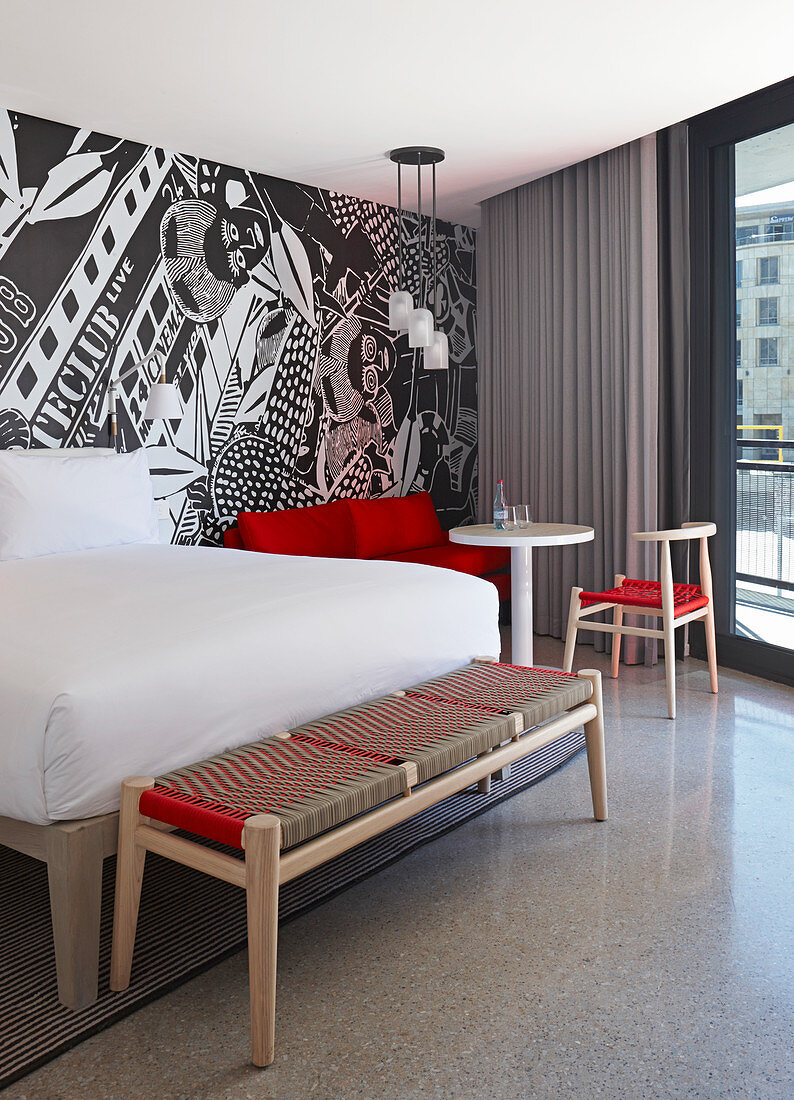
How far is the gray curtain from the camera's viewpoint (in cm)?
441

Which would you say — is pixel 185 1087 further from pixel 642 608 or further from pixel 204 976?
pixel 642 608

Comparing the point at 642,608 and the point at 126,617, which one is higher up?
the point at 126,617

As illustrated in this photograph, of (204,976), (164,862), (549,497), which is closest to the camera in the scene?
(204,976)

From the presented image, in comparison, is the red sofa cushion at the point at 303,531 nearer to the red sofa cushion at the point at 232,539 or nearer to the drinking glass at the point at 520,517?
the red sofa cushion at the point at 232,539

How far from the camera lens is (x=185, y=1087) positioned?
5.19ft

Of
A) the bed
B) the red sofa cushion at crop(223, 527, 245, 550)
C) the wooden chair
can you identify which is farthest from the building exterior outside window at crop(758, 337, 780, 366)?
the red sofa cushion at crop(223, 527, 245, 550)

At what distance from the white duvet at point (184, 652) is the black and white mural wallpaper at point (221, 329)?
119 centimetres

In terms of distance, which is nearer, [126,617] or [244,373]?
[126,617]

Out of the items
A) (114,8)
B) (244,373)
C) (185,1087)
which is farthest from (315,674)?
(244,373)

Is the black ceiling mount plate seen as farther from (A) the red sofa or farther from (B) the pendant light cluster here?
(A) the red sofa

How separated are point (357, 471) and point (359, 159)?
1662mm

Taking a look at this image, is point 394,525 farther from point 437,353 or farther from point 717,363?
point 717,363

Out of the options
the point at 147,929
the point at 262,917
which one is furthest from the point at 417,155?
the point at 262,917

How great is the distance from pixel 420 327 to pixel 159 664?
2.63m
